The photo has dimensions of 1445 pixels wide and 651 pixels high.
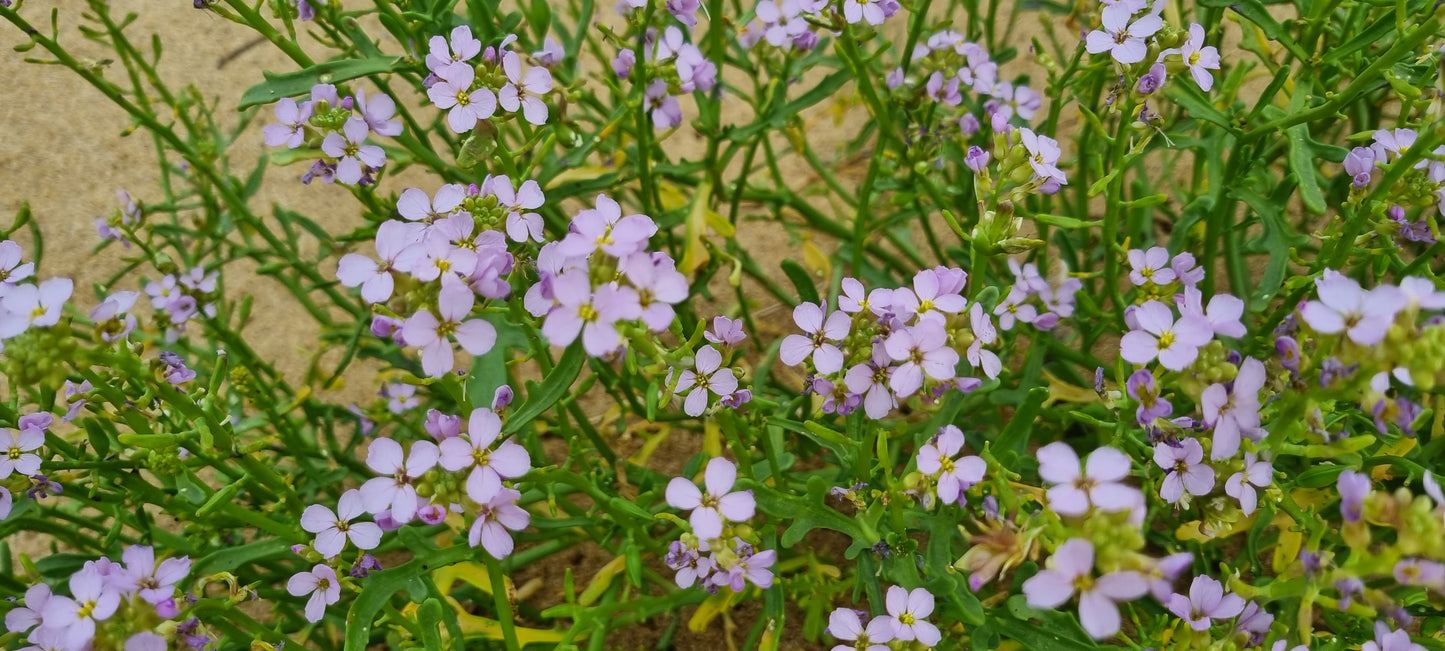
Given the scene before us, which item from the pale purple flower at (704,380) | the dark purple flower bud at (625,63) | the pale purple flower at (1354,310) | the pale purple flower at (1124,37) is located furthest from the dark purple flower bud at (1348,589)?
the dark purple flower bud at (625,63)

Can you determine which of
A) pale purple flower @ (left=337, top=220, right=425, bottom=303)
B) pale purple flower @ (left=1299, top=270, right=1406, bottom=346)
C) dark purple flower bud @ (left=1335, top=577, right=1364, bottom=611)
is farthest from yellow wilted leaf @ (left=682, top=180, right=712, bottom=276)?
dark purple flower bud @ (left=1335, top=577, right=1364, bottom=611)

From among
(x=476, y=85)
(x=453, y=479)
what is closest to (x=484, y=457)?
(x=453, y=479)

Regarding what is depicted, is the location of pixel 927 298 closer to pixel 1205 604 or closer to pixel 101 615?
pixel 1205 604

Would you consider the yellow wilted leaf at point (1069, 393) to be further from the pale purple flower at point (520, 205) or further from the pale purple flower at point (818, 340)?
the pale purple flower at point (520, 205)

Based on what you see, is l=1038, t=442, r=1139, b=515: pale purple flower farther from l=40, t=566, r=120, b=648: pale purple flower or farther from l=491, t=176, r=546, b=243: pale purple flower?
l=40, t=566, r=120, b=648: pale purple flower

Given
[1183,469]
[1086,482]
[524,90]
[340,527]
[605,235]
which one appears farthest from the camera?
[524,90]
